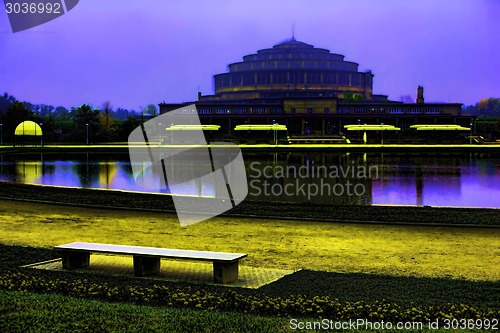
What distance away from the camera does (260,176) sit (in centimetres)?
3553

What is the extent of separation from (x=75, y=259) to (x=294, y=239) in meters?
5.87

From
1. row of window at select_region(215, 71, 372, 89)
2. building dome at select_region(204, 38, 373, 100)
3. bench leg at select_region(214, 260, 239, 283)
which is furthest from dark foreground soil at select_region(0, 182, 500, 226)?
row of window at select_region(215, 71, 372, 89)

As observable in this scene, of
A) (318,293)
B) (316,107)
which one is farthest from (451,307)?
(316,107)

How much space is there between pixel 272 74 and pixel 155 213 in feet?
332

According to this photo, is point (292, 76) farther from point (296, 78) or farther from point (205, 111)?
point (205, 111)

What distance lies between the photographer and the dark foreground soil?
60.0ft

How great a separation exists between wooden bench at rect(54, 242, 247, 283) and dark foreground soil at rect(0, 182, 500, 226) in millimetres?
7993

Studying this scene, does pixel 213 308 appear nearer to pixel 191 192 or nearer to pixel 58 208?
pixel 58 208

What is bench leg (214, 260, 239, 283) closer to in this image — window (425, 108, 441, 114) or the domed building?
the domed building

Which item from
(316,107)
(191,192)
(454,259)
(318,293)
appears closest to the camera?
(318,293)

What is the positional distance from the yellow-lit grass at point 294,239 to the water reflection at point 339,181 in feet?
23.4

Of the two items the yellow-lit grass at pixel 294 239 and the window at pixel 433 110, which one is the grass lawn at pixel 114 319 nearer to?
the yellow-lit grass at pixel 294 239

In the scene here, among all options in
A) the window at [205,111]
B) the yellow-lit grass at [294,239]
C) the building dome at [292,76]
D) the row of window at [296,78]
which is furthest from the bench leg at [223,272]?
the row of window at [296,78]

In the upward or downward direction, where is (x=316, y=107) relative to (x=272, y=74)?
downward
